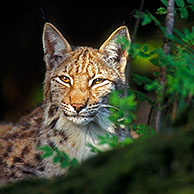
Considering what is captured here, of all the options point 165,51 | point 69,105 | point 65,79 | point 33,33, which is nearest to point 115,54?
point 65,79

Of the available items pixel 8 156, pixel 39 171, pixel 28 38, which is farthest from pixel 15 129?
pixel 28 38

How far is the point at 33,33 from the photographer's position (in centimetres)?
1144

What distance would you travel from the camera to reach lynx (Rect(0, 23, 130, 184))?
5.09m

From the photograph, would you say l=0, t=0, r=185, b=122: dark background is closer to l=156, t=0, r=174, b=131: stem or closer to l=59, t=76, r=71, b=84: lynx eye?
l=59, t=76, r=71, b=84: lynx eye

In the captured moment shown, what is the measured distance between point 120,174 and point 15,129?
4141 millimetres

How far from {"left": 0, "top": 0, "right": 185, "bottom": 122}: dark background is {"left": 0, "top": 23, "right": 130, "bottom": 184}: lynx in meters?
5.45

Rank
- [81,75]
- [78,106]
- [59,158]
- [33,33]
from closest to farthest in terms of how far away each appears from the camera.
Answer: [59,158] < [78,106] < [81,75] < [33,33]

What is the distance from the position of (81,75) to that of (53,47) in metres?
0.68

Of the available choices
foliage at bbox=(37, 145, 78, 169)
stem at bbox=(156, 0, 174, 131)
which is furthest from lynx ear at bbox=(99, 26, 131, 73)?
foliage at bbox=(37, 145, 78, 169)

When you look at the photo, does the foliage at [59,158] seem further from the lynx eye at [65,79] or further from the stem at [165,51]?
the lynx eye at [65,79]

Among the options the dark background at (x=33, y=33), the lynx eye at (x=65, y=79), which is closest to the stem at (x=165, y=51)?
the lynx eye at (x=65, y=79)

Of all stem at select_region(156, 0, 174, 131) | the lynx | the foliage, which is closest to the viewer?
the foliage

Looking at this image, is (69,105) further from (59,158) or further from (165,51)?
(59,158)

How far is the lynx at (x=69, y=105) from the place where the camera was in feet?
16.7
